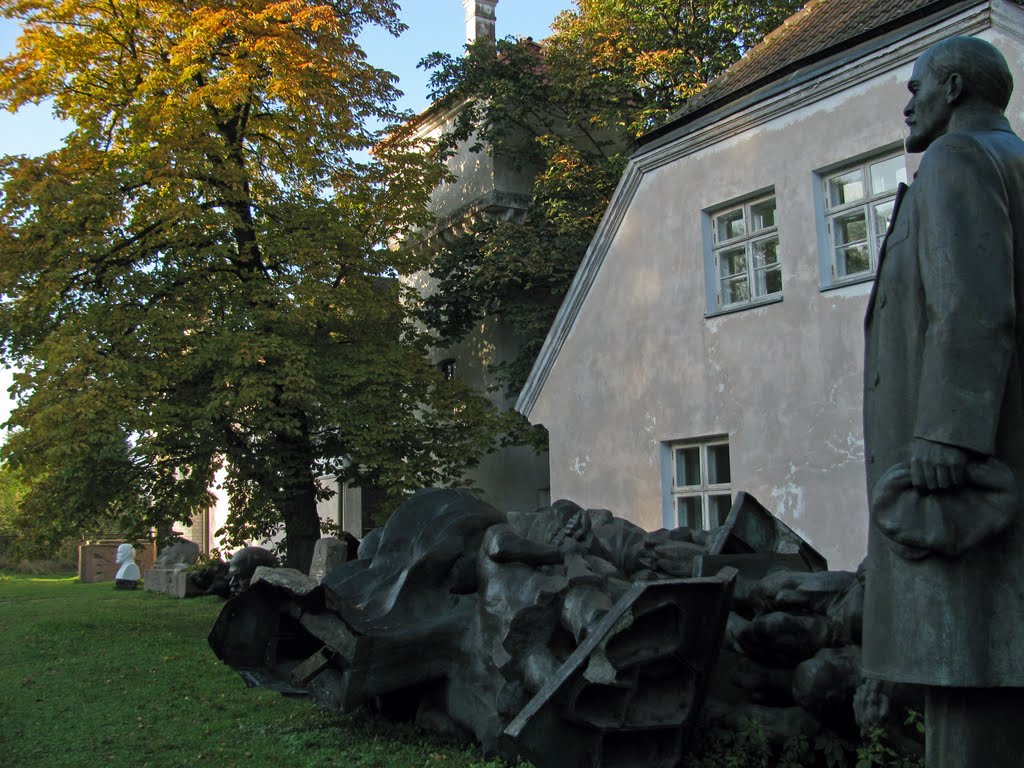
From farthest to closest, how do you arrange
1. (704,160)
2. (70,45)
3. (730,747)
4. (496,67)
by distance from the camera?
(496,67), (70,45), (704,160), (730,747)

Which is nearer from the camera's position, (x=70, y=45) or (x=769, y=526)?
(x=769, y=526)

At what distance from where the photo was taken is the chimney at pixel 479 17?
2617 centimetres

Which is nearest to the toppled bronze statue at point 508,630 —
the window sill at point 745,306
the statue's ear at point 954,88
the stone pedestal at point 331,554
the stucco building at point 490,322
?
the stone pedestal at point 331,554

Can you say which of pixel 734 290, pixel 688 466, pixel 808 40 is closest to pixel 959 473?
pixel 734 290

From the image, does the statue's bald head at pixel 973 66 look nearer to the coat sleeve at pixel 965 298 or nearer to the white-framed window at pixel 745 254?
the coat sleeve at pixel 965 298

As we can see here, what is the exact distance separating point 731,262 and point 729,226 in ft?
1.52

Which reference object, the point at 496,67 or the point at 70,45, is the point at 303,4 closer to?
the point at 70,45

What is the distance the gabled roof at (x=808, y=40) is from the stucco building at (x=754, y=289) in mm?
30

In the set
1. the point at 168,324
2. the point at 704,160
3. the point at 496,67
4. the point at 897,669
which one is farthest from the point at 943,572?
the point at 496,67

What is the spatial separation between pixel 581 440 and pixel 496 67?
10.6 meters

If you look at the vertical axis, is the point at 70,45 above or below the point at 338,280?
above

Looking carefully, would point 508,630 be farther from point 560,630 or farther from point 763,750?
point 763,750

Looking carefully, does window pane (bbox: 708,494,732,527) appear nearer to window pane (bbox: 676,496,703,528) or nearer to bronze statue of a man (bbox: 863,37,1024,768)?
window pane (bbox: 676,496,703,528)

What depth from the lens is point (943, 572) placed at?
112 inches
